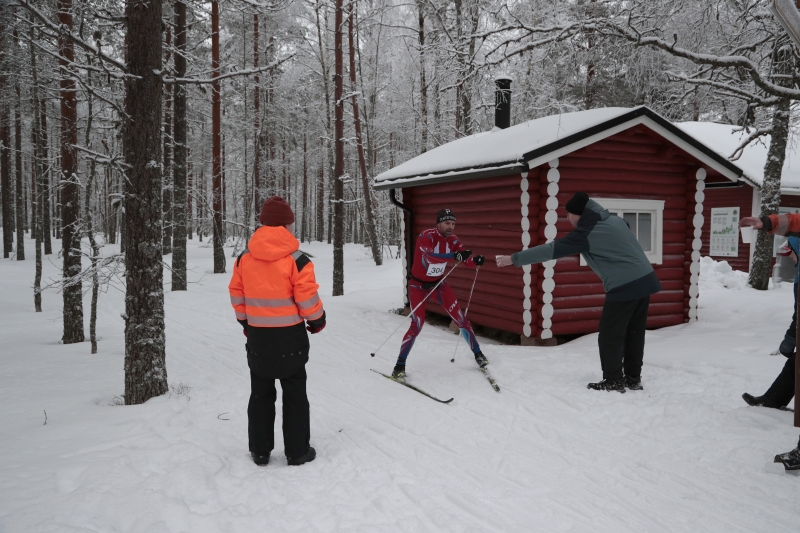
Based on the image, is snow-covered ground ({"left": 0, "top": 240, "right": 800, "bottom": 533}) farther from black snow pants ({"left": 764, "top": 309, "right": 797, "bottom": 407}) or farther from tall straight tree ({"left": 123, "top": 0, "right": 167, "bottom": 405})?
tall straight tree ({"left": 123, "top": 0, "right": 167, "bottom": 405})

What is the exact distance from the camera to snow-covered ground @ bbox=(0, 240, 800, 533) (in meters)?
3.02

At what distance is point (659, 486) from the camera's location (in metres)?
3.41

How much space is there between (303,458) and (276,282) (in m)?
1.35

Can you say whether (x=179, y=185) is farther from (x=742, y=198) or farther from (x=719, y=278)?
(x=742, y=198)

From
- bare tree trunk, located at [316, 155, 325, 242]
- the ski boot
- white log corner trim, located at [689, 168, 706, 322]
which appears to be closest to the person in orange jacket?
the ski boot

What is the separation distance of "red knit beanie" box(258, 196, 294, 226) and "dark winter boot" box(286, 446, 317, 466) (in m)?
1.75

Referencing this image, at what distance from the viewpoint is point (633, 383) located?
523cm

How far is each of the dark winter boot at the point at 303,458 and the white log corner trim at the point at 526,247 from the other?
442cm

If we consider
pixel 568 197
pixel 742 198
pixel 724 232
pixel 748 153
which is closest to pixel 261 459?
pixel 568 197

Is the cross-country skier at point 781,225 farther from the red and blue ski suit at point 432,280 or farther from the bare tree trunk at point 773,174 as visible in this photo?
the bare tree trunk at point 773,174

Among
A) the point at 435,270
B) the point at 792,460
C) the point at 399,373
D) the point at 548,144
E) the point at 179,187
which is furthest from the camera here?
the point at 179,187

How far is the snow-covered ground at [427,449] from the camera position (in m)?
3.02

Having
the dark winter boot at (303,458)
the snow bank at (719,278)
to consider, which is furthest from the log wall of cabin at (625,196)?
the dark winter boot at (303,458)

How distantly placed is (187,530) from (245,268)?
67.2 inches
